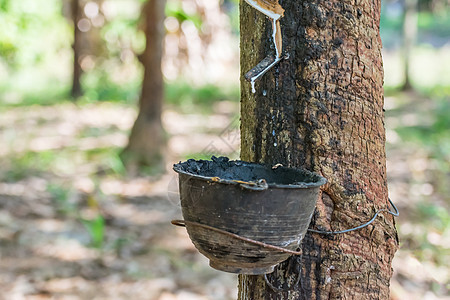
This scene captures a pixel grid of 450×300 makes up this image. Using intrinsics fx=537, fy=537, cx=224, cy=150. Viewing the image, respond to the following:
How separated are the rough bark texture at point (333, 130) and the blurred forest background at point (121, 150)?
37cm

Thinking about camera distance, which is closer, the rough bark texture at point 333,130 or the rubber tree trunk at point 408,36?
the rough bark texture at point 333,130

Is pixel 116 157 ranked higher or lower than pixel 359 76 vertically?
lower

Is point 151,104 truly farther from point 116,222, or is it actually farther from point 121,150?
point 116,222

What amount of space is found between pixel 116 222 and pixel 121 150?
92.0 inches

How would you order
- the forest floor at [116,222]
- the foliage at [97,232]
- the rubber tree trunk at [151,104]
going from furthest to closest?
the rubber tree trunk at [151,104] → the foliage at [97,232] → the forest floor at [116,222]

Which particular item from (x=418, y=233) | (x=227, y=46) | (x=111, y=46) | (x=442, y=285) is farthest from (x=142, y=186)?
(x=227, y=46)

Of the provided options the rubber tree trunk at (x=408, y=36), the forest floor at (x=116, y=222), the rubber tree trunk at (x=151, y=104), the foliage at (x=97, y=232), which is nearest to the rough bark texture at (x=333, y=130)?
the forest floor at (x=116, y=222)

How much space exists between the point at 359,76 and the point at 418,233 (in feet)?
11.8

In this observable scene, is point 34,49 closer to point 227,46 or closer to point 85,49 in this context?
point 85,49

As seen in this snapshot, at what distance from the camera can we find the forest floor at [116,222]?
3.93m

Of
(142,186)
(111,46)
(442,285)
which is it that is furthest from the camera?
(111,46)

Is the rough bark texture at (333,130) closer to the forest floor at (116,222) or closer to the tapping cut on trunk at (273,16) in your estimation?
the tapping cut on trunk at (273,16)

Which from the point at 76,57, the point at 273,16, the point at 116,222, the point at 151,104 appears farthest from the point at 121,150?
the point at 273,16

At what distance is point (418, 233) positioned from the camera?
16.4ft
